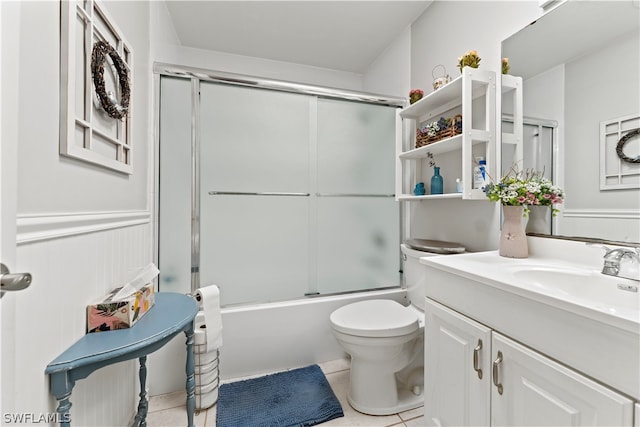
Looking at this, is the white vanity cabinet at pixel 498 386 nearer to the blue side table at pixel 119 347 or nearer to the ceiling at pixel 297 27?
the blue side table at pixel 119 347

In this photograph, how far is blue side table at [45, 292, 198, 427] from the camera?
709mm

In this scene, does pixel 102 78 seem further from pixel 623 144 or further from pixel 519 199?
pixel 623 144

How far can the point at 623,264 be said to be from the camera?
857mm

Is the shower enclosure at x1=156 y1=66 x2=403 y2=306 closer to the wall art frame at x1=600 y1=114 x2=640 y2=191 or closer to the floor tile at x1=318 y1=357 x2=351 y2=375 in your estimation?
the floor tile at x1=318 y1=357 x2=351 y2=375

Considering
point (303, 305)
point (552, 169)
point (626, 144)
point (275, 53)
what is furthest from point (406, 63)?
point (303, 305)

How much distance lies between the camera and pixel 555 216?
121 centimetres

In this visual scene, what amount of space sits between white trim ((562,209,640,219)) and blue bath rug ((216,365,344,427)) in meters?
1.42

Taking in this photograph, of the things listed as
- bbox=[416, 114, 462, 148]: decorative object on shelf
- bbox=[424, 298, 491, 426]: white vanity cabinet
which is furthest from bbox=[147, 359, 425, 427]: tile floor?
bbox=[416, 114, 462, 148]: decorative object on shelf

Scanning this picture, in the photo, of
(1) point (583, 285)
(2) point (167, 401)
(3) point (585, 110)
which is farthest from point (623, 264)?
(2) point (167, 401)

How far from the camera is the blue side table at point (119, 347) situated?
0.71 metres

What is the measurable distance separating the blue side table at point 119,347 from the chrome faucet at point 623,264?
143 cm

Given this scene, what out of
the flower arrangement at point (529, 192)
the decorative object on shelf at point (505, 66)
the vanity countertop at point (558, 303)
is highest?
the decorative object on shelf at point (505, 66)

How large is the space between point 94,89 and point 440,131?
1.64m

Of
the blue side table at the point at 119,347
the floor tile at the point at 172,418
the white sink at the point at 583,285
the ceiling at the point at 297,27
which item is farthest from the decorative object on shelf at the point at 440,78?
the floor tile at the point at 172,418
